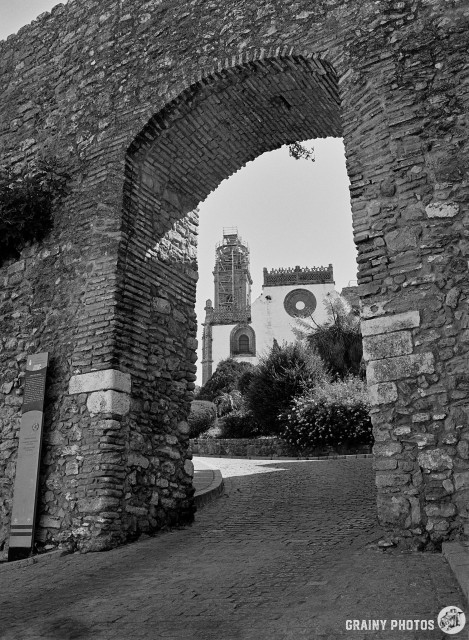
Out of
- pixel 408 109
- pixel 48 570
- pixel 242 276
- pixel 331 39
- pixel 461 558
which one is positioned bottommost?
pixel 48 570

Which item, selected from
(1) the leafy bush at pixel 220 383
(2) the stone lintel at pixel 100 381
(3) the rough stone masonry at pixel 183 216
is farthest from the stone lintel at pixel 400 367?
(1) the leafy bush at pixel 220 383

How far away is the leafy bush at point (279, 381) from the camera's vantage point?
15.9m

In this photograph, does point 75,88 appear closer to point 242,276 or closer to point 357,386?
point 357,386

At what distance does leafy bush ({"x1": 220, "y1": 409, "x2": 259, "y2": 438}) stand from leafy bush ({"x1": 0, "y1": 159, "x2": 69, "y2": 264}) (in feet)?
37.8

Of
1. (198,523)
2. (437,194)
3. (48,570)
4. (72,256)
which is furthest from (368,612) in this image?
(72,256)

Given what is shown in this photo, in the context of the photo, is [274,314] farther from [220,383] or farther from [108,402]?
[108,402]

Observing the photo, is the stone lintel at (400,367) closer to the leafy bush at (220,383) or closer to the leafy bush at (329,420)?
the leafy bush at (329,420)

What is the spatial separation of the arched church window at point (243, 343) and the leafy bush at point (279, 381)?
26.7 metres

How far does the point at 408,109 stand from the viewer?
488 centimetres

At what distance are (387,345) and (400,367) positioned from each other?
0.69ft

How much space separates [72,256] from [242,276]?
4904cm

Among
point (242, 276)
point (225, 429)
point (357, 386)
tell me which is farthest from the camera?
point (242, 276)

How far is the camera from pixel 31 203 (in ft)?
21.5

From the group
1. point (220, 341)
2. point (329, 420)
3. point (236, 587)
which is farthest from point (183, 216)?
point (220, 341)
